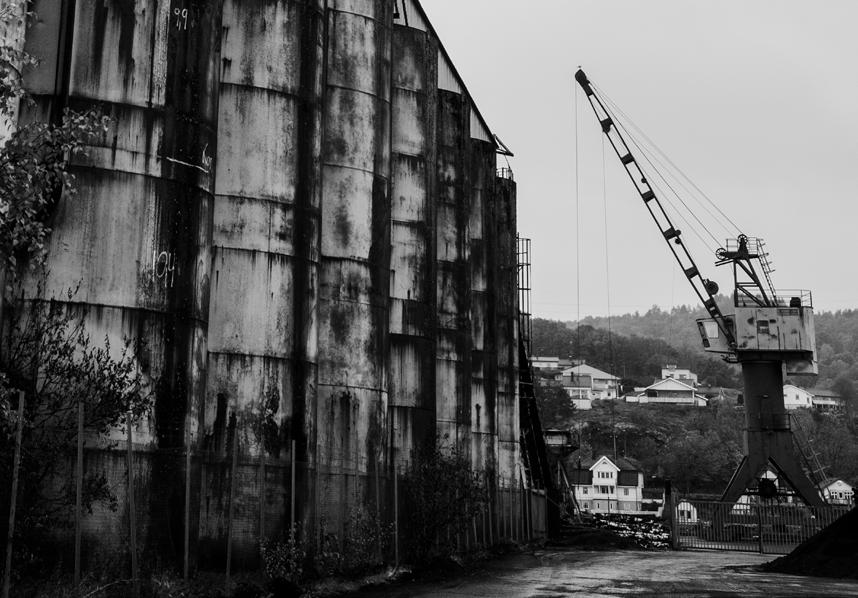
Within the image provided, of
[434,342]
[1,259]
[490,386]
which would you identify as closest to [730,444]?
[490,386]

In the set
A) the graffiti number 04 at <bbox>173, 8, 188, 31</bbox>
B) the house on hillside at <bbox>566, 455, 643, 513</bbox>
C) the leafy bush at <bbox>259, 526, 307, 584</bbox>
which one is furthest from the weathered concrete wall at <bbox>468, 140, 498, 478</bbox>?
the house on hillside at <bbox>566, 455, 643, 513</bbox>

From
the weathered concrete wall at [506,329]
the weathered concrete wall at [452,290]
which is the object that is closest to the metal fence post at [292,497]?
the weathered concrete wall at [452,290]

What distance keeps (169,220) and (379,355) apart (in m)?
8.85

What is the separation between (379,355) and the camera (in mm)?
26391

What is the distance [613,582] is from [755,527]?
30.7 meters

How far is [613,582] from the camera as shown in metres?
25.0

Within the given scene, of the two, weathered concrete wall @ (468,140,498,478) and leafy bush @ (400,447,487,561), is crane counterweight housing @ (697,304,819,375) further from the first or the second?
leafy bush @ (400,447,487,561)

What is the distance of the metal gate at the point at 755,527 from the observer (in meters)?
48.8

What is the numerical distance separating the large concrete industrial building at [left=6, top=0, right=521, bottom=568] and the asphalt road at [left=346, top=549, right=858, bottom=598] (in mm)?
3335

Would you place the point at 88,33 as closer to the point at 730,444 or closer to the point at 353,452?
the point at 353,452

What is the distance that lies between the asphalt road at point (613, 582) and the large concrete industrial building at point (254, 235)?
10.9 ft

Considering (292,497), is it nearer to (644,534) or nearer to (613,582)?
(613,582)

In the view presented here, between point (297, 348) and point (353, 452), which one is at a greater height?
point (297, 348)

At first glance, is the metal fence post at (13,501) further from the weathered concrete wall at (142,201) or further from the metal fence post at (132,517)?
the weathered concrete wall at (142,201)
